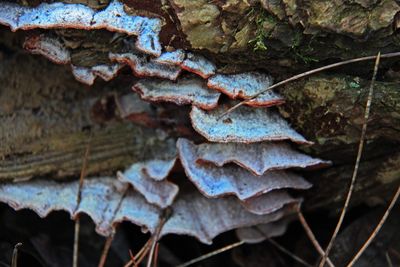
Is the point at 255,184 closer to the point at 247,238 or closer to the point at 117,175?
the point at 247,238

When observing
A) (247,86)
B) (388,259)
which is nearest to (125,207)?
(247,86)

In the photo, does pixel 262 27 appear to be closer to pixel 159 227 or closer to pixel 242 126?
pixel 242 126

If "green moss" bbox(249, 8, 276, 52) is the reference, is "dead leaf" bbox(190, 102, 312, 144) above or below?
below

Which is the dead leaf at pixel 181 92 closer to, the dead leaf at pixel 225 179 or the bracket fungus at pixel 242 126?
the bracket fungus at pixel 242 126

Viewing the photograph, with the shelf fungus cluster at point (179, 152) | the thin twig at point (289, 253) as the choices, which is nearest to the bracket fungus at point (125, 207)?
the shelf fungus cluster at point (179, 152)

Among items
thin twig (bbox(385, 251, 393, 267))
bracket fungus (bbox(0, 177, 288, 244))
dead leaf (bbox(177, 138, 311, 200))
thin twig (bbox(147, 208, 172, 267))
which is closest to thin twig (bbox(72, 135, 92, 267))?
bracket fungus (bbox(0, 177, 288, 244))

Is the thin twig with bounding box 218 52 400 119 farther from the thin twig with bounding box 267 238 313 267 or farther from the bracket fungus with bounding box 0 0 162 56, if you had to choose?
the thin twig with bounding box 267 238 313 267
